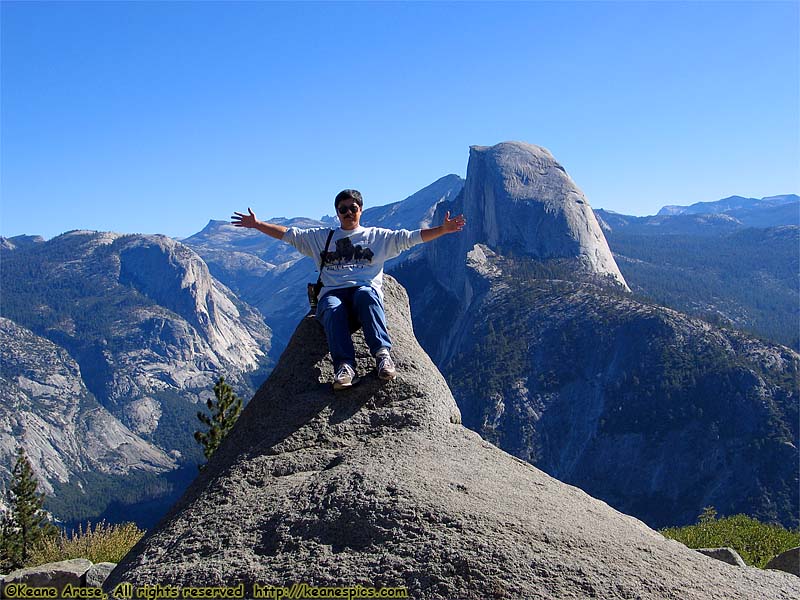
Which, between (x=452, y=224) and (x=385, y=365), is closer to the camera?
(x=385, y=365)

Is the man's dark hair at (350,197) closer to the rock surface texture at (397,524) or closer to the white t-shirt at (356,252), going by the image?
the white t-shirt at (356,252)

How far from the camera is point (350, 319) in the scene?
6.34 metres

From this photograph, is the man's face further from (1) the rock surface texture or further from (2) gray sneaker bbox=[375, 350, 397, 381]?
(1) the rock surface texture

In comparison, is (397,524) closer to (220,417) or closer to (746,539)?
(746,539)

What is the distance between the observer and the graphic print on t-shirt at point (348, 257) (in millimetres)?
6434

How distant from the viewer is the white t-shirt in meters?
6.39

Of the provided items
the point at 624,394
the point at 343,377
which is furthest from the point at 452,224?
the point at 624,394

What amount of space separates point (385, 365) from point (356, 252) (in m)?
1.22

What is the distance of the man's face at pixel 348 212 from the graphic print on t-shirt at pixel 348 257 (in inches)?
6.5

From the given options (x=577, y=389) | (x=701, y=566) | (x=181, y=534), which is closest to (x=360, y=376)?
(x=181, y=534)

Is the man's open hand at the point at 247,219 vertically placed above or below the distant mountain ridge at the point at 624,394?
above

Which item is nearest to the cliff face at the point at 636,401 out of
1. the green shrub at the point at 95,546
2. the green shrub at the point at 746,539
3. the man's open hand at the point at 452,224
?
the green shrub at the point at 746,539

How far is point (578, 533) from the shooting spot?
4.43 meters

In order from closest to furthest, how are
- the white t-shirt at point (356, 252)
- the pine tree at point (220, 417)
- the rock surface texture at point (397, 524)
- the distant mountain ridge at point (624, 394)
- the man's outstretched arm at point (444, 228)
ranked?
the rock surface texture at point (397, 524), the white t-shirt at point (356, 252), the man's outstretched arm at point (444, 228), the pine tree at point (220, 417), the distant mountain ridge at point (624, 394)
